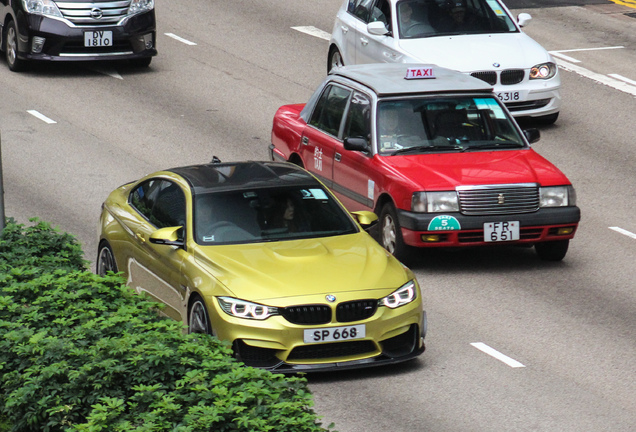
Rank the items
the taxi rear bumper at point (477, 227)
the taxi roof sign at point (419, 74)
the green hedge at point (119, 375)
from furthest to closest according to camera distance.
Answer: the taxi roof sign at point (419, 74), the taxi rear bumper at point (477, 227), the green hedge at point (119, 375)

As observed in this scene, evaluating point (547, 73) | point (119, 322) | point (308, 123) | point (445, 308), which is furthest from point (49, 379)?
point (547, 73)

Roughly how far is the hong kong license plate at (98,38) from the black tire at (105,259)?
32.8ft

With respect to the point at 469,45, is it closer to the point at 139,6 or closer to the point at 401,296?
the point at 139,6

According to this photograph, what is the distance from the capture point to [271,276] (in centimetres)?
930

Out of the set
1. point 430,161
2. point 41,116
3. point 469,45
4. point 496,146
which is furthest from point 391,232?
point 41,116

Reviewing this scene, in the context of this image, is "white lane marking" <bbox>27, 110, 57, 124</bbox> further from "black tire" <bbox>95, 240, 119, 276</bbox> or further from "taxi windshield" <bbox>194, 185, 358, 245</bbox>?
"taxi windshield" <bbox>194, 185, 358, 245</bbox>

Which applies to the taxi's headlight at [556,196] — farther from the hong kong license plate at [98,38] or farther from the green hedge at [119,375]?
the hong kong license plate at [98,38]

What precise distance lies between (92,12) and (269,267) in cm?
1255

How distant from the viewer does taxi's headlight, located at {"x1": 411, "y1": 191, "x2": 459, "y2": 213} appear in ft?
39.1

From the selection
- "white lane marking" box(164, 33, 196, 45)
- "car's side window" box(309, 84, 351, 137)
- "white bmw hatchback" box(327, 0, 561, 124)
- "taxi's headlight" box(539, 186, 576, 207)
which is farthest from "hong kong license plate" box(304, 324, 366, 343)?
"white lane marking" box(164, 33, 196, 45)

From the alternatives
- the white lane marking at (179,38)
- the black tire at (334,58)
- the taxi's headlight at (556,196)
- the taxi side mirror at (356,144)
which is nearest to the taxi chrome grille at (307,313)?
the taxi's headlight at (556,196)

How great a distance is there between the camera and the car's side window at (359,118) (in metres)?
13.1

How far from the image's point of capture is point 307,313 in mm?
9070

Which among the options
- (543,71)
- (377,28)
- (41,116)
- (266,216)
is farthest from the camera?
(41,116)
